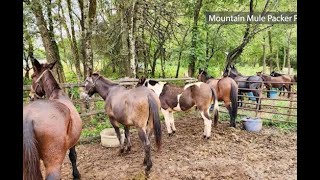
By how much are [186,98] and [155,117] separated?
2.01 m

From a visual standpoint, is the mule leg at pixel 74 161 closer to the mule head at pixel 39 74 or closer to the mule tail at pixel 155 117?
the mule head at pixel 39 74

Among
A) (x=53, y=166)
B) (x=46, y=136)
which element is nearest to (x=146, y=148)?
(x=53, y=166)

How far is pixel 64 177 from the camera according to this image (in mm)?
3779

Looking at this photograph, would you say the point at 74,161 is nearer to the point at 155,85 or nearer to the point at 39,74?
the point at 39,74

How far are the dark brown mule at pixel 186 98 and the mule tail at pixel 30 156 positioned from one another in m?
3.35

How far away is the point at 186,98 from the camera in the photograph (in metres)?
5.80

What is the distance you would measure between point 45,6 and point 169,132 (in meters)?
4.59

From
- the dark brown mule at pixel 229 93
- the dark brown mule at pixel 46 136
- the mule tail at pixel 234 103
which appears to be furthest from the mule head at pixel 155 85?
the dark brown mule at pixel 46 136

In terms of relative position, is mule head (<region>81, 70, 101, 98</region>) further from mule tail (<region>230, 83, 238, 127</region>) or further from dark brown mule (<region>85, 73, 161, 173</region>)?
mule tail (<region>230, 83, 238, 127</region>)

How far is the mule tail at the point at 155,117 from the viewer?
3910 mm

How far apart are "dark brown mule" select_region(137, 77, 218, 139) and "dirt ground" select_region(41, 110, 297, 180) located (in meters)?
0.41
